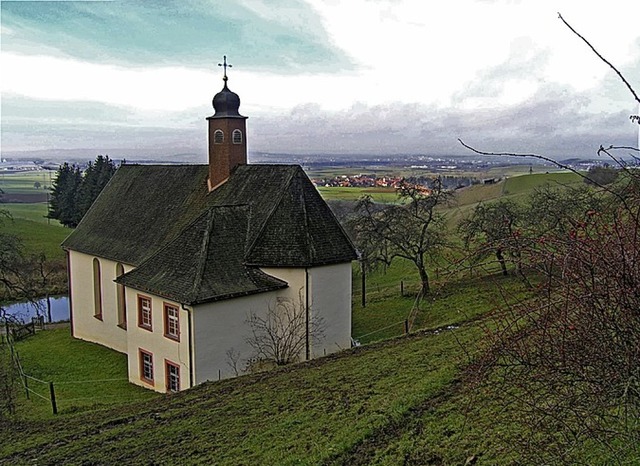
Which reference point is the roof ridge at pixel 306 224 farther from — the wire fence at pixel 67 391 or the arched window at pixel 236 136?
the wire fence at pixel 67 391

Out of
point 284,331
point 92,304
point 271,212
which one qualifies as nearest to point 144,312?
point 284,331

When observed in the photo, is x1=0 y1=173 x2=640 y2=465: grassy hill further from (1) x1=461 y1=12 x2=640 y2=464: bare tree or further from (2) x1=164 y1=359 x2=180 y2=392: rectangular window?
(2) x1=164 y1=359 x2=180 y2=392: rectangular window

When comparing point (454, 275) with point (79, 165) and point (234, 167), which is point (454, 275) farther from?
point (79, 165)

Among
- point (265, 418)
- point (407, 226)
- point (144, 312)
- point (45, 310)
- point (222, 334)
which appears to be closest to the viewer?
point (265, 418)

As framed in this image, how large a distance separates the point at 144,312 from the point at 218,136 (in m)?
8.41

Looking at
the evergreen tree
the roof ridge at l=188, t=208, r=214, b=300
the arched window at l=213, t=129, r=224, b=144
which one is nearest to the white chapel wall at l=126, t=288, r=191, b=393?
the roof ridge at l=188, t=208, r=214, b=300

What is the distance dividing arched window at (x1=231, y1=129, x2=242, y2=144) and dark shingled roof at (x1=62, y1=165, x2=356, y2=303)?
1.10 metres

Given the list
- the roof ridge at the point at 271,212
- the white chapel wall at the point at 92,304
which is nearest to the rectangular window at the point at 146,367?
the roof ridge at the point at 271,212

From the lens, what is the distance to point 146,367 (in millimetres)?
20547

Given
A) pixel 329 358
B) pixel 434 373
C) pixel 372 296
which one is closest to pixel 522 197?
pixel 372 296

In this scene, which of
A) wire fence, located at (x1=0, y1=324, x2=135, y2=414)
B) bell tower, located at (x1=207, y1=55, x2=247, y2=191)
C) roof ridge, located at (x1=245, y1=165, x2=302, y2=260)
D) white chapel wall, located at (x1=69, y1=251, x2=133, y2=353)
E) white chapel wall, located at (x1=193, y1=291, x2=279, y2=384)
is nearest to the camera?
white chapel wall, located at (x1=193, y1=291, x2=279, y2=384)

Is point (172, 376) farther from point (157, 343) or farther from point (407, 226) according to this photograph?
point (407, 226)

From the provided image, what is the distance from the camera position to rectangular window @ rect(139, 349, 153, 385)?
20297mm

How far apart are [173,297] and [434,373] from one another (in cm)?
909
